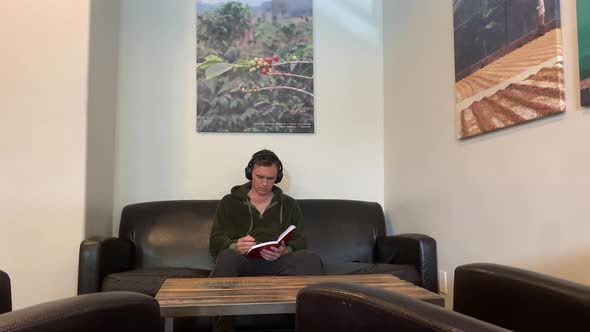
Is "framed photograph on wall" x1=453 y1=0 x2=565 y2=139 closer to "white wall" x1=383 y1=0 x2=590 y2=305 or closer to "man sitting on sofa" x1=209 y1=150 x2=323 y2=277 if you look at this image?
"white wall" x1=383 y1=0 x2=590 y2=305

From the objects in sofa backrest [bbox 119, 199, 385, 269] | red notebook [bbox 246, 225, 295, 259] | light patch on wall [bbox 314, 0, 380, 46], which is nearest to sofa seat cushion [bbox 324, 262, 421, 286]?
sofa backrest [bbox 119, 199, 385, 269]

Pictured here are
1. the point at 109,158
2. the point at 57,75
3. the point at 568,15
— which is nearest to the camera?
the point at 568,15

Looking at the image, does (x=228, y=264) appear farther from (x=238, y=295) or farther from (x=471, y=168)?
(x=471, y=168)

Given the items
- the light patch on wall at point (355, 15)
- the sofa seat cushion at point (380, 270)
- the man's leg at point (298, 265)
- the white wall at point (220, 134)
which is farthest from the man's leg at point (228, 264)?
the light patch on wall at point (355, 15)

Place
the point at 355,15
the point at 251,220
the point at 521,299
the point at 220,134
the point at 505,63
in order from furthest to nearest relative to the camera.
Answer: the point at 355,15, the point at 220,134, the point at 251,220, the point at 505,63, the point at 521,299

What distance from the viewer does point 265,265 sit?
2.18m

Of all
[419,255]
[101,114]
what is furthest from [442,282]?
[101,114]

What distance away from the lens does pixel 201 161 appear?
3082mm

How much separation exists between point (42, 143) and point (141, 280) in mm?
984

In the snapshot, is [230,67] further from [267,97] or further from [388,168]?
[388,168]

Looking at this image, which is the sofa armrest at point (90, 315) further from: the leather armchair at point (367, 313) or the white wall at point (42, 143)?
the white wall at point (42, 143)

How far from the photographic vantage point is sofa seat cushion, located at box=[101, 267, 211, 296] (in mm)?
2016

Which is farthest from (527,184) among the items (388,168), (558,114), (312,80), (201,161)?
(201,161)

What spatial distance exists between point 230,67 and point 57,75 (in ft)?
3.78
